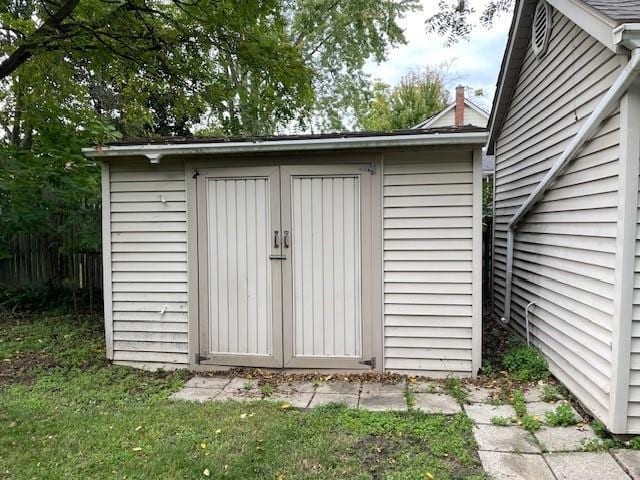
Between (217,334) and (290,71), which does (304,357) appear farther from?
(290,71)

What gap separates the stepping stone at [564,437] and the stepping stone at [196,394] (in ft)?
7.83

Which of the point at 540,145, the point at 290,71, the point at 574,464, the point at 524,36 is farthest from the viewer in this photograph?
the point at 290,71

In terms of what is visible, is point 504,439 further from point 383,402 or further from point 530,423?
point 383,402

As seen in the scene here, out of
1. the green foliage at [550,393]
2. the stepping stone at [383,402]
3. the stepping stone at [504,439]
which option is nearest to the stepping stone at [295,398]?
the stepping stone at [383,402]

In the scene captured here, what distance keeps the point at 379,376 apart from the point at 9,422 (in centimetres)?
280

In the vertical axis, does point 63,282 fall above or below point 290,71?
below

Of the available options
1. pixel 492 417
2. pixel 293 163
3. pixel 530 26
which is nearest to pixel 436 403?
pixel 492 417

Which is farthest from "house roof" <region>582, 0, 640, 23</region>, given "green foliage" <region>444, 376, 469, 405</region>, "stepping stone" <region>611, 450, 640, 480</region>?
"green foliage" <region>444, 376, 469, 405</region>

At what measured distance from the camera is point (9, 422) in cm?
315

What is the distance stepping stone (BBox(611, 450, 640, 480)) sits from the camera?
2.45 meters

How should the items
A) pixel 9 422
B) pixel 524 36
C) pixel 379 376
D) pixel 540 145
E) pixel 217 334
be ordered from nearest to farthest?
pixel 9 422, pixel 379 376, pixel 217 334, pixel 540 145, pixel 524 36

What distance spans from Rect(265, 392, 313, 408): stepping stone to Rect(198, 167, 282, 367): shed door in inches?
22.2

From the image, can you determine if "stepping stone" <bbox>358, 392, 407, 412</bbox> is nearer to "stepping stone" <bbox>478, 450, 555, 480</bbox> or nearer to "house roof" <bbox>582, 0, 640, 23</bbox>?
"stepping stone" <bbox>478, 450, 555, 480</bbox>

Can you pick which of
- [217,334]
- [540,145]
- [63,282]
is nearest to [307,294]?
[217,334]
